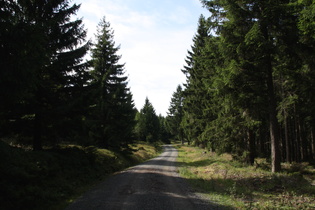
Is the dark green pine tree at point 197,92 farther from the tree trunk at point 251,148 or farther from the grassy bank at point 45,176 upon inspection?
the grassy bank at point 45,176

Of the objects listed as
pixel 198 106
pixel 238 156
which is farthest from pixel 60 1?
pixel 198 106

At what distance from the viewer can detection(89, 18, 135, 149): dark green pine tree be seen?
22781 millimetres

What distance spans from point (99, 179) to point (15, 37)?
10.2 metres

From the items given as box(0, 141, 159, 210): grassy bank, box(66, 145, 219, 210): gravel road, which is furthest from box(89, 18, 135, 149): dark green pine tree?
box(66, 145, 219, 210): gravel road

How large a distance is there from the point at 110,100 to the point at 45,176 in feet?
48.2

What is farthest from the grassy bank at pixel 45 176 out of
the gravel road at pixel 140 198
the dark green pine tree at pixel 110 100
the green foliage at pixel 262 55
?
the green foliage at pixel 262 55

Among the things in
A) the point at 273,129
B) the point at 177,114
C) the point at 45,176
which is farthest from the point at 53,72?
the point at 177,114

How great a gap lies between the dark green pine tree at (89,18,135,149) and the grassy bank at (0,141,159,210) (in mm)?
6331

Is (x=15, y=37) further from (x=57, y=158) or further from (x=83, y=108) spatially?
(x=57, y=158)

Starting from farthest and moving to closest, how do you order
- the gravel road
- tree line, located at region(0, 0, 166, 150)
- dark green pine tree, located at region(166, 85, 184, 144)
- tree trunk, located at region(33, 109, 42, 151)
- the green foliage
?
dark green pine tree, located at region(166, 85, 184, 144)
tree trunk, located at region(33, 109, 42, 151)
the green foliage
the gravel road
tree line, located at region(0, 0, 166, 150)

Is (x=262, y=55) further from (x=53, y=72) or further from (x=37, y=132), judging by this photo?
(x=37, y=132)

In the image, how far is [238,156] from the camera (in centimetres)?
1984

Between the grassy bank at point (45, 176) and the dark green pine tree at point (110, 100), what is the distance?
6.33 m

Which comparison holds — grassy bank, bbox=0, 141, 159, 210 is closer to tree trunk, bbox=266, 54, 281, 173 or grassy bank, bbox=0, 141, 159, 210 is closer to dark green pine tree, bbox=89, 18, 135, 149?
dark green pine tree, bbox=89, 18, 135, 149
